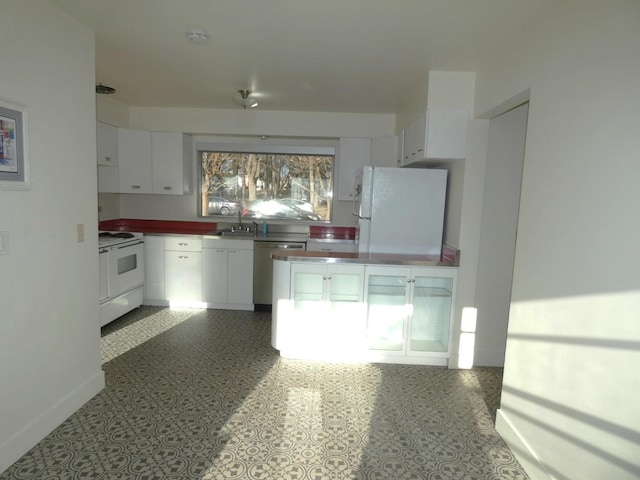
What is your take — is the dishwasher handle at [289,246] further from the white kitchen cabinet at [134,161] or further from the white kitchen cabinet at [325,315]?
the white kitchen cabinet at [134,161]

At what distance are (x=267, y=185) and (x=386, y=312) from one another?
2.70 metres

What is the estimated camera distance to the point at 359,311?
11.2 ft

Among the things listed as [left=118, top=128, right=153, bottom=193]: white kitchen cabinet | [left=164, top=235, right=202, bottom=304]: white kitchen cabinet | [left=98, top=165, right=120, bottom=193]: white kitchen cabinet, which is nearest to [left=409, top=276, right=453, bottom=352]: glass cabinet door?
[left=164, top=235, right=202, bottom=304]: white kitchen cabinet

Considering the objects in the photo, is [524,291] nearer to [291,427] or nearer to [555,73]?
[555,73]

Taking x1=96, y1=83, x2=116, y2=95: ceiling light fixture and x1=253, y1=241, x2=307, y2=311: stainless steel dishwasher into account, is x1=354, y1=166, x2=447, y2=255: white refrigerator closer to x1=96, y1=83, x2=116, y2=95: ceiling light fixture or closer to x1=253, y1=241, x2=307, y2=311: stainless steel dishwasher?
x1=253, y1=241, x2=307, y2=311: stainless steel dishwasher

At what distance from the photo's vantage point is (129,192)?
4906 millimetres

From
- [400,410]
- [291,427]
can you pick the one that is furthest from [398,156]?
[291,427]

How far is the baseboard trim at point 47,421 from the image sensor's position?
204cm

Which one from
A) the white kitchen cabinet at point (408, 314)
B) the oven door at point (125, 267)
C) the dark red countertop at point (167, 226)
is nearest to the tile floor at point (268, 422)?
the white kitchen cabinet at point (408, 314)

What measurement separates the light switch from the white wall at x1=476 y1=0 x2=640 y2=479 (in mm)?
2711

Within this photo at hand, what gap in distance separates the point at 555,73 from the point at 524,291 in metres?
1.15

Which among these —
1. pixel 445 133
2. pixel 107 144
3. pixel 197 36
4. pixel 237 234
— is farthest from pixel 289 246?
pixel 197 36

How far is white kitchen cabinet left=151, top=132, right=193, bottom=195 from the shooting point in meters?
4.85

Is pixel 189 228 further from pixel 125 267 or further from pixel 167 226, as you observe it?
pixel 125 267
